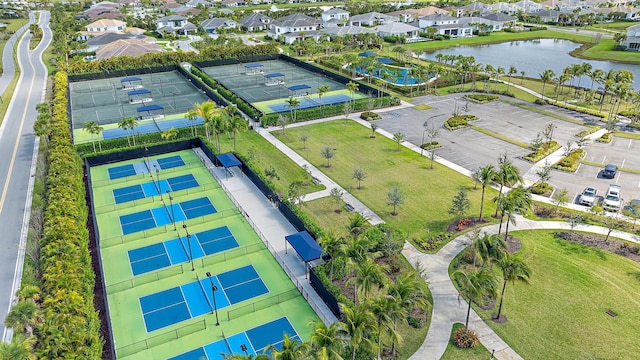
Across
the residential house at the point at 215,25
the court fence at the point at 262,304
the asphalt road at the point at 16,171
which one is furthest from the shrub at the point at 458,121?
the residential house at the point at 215,25

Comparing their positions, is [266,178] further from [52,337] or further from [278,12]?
[278,12]

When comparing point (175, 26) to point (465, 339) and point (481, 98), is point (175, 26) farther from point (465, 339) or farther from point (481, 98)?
point (465, 339)

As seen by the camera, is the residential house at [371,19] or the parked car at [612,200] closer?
the parked car at [612,200]

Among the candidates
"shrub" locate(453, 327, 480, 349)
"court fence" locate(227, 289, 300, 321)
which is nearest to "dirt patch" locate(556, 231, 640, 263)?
"shrub" locate(453, 327, 480, 349)

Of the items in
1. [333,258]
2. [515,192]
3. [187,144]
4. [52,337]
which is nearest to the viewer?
[52,337]

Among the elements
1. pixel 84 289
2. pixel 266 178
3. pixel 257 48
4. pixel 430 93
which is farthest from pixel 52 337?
pixel 257 48

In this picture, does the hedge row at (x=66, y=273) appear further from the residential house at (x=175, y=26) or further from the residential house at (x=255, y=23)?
the residential house at (x=255, y=23)
